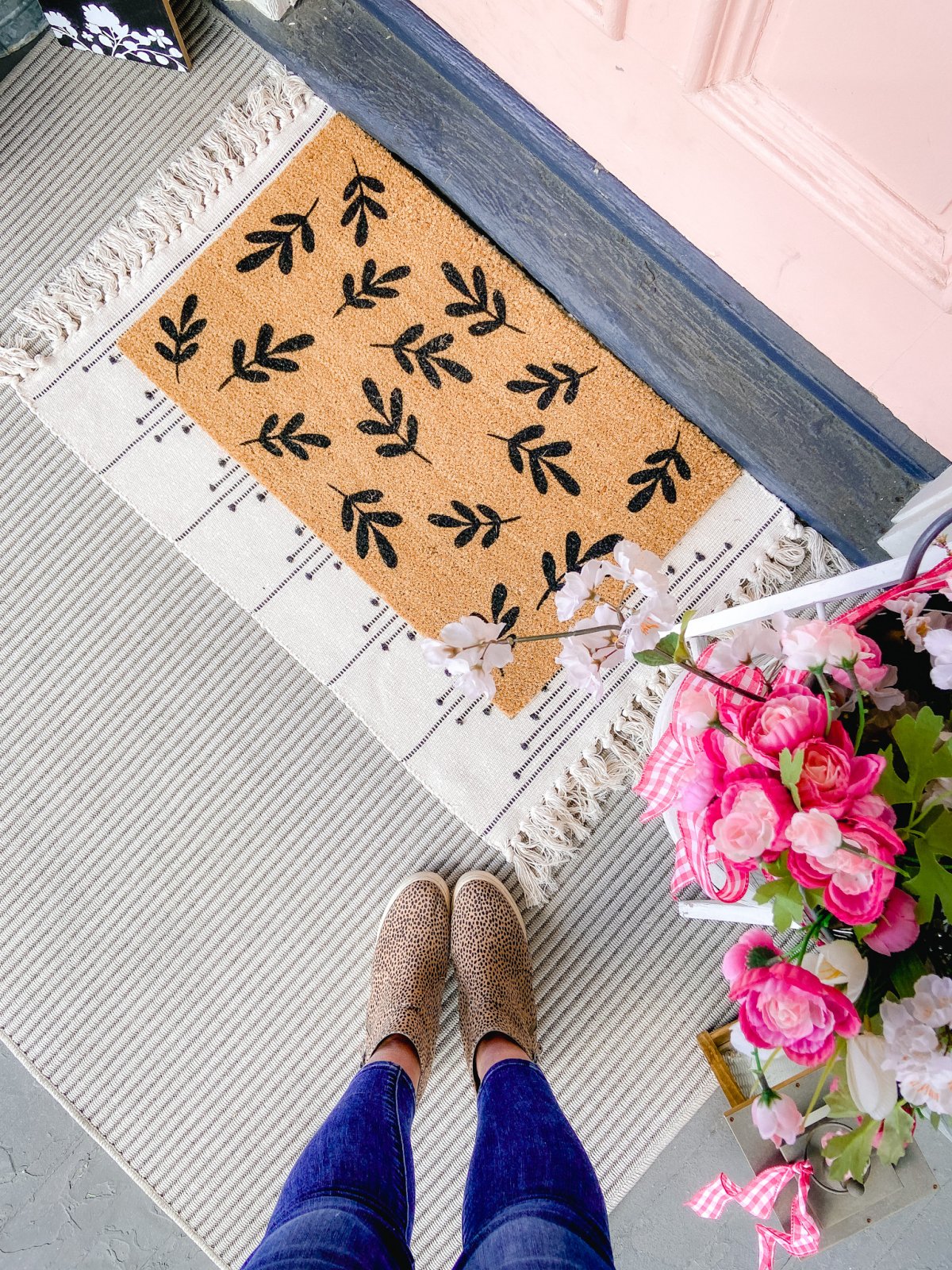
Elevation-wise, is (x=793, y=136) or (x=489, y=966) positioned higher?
(x=793, y=136)

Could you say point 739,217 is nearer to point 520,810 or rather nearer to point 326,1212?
point 520,810

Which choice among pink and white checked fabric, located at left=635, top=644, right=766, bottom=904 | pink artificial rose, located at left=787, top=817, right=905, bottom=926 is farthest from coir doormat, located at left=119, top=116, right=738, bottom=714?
pink artificial rose, located at left=787, top=817, right=905, bottom=926

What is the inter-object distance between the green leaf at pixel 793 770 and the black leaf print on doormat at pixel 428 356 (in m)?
0.84

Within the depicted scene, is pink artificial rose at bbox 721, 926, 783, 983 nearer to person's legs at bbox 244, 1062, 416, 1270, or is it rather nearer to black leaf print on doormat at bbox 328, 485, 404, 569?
person's legs at bbox 244, 1062, 416, 1270

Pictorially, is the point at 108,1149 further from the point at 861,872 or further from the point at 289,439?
the point at 861,872

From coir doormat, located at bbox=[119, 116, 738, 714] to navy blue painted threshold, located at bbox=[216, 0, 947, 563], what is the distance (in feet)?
0.14

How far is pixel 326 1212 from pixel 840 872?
613 millimetres

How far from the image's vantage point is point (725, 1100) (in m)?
1.11

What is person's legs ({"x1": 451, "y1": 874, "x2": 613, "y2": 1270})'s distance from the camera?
29.7 inches

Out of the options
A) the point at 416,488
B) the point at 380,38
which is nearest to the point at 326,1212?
the point at 416,488

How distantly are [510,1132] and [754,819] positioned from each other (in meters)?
0.61

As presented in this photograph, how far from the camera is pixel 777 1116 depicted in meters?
0.45

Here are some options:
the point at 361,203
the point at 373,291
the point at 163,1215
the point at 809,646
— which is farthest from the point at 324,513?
the point at 163,1215

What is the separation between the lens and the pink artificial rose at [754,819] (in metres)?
0.43
